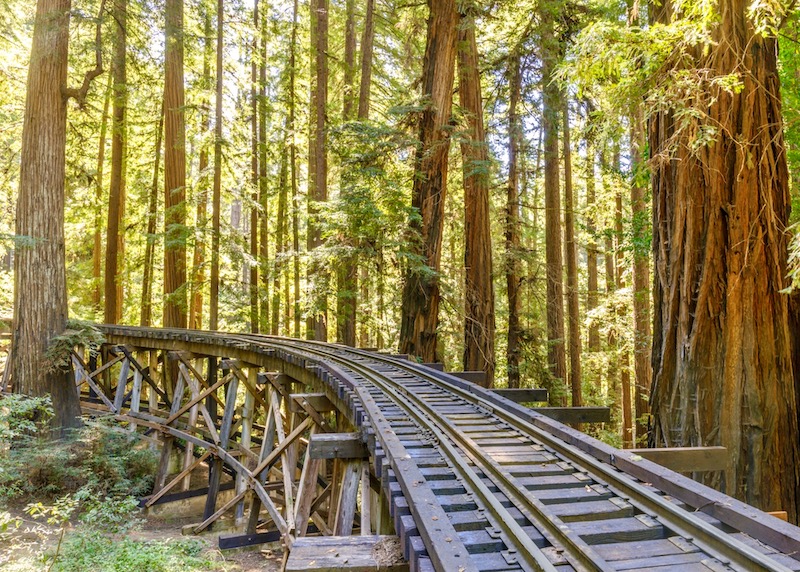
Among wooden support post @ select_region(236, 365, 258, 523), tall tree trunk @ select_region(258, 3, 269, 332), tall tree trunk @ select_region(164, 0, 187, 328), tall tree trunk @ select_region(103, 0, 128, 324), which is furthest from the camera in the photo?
tall tree trunk @ select_region(258, 3, 269, 332)

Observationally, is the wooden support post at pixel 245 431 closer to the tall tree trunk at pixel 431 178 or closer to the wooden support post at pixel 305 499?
the tall tree trunk at pixel 431 178

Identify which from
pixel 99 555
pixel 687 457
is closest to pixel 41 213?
pixel 99 555

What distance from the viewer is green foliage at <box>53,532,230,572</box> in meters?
5.21

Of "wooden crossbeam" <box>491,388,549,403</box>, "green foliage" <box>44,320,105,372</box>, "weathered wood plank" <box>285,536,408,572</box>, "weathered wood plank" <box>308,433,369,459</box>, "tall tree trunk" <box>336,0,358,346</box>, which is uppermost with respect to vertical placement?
"tall tree trunk" <box>336,0,358,346</box>

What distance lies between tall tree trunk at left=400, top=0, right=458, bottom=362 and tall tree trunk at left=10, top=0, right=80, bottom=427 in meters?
6.81

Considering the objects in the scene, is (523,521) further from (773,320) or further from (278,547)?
(278,547)

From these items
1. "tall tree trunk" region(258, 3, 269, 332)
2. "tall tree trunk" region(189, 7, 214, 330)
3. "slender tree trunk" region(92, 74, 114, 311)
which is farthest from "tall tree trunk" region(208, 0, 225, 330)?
"slender tree trunk" region(92, 74, 114, 311)

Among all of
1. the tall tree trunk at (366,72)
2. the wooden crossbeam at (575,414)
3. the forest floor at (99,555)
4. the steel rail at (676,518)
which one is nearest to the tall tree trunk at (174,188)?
the tall tree trunk at (366,72)

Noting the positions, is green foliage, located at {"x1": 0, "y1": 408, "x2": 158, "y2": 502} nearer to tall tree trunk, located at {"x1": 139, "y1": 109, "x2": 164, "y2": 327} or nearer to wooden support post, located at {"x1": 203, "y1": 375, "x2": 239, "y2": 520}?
wooden support post, located at {"x1": 203, "y1": 375, "x2": 239, "y2": 520}

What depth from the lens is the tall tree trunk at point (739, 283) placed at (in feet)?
15.6

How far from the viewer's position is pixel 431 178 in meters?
11.4

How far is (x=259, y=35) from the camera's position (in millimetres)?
16062

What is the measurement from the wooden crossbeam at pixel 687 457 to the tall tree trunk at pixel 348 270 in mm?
7538

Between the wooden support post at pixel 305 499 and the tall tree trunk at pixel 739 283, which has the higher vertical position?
the tall tree trunk at pixel 739 283
